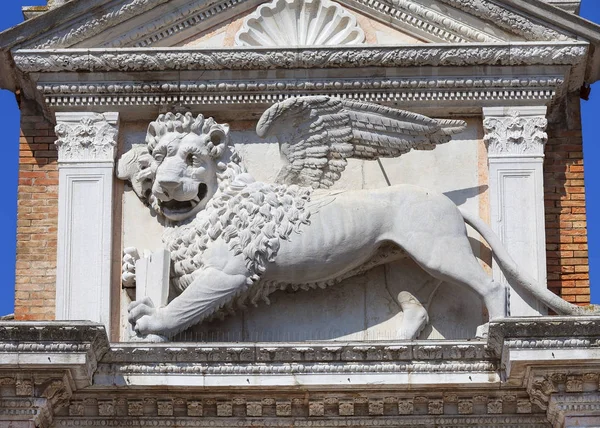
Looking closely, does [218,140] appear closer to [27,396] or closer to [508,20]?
[508,20]

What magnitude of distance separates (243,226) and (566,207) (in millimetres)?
2618

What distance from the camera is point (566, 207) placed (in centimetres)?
1731

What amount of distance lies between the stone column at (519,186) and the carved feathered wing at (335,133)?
1.34ft

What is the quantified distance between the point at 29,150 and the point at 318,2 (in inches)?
104

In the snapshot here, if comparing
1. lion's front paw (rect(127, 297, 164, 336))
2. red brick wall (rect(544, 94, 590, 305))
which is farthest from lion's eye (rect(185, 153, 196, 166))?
red brick wall (rect(544, 94, 590, 305))

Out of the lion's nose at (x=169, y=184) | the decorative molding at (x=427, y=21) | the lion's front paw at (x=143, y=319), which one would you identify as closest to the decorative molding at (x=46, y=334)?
the lion's front paw at (x=143, y=319)

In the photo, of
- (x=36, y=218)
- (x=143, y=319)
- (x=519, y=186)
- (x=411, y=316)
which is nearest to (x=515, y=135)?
(x=519, y=186)

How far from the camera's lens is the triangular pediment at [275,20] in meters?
17.5

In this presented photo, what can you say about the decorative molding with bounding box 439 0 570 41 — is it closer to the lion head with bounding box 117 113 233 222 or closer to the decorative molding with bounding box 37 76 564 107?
the decorative molding with bounding box 37 76 564 107

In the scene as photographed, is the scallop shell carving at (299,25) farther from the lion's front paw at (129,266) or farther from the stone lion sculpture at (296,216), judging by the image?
the lion's front paw at (129,266)

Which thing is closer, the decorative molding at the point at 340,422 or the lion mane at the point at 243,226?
the decorative molding at the point at 340,422

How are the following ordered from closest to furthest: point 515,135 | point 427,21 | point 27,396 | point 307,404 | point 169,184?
1. point 27,396
2. point 307,404
3. point 169,184
4. point 515,135
5. point 427,21

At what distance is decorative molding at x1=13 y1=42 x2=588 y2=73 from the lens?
56.9ft

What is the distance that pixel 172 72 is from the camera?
17.5m
